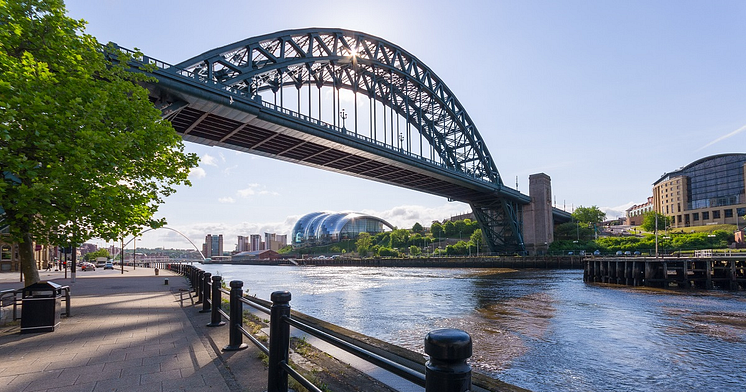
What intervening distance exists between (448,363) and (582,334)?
14.6 metres

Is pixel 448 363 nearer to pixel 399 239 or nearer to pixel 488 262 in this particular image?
pixel 488 262

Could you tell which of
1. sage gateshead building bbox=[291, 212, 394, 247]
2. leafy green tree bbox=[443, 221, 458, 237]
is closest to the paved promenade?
leafy green tree bbox=[443, 221, 458, 237]

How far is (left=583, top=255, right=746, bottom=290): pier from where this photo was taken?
1320 inches

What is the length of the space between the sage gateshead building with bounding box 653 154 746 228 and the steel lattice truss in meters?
81.9

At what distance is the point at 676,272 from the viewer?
1490 inches

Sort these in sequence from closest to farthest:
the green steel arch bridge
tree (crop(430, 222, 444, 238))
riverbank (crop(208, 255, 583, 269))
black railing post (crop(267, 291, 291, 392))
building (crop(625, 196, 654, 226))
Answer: black railing post (crop(267, 291, 291, 392))
the green steel arch bridge
riverbank (crop(208, 255, 583, 269))
tree (crop(430, 222, 444, 238))
building (crop(625, 196, 654, 226))

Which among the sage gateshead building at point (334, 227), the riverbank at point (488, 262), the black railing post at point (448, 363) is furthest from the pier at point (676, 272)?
the sage gateshead building at point (334, 227)

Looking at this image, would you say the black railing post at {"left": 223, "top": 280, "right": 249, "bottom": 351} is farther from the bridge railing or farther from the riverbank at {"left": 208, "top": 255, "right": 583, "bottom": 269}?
the riverbank at {"left": 208, "top": 255, "right": 583, "bottom": 269}

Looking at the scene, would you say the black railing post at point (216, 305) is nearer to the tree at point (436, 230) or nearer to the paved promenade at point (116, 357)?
the paved promenade at point (116, 357)

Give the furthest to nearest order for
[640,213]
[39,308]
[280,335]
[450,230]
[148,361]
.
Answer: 1. [640,213]
2. [450,230]
3. [39,308]
4. [148,361]
5. [280,335]

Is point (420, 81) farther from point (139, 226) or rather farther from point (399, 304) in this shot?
point (139, 226)

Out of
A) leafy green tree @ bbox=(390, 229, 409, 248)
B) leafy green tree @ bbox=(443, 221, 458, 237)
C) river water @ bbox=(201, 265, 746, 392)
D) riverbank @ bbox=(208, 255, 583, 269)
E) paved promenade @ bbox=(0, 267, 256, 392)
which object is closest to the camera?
paved promenade @ bbox=(0, 267, 256, 392)

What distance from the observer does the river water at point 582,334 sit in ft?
31.9

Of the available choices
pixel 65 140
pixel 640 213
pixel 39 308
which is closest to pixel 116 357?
pixel 39 308
